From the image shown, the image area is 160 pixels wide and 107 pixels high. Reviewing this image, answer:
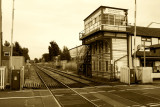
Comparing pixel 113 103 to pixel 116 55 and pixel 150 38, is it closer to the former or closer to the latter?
pixel 116 55

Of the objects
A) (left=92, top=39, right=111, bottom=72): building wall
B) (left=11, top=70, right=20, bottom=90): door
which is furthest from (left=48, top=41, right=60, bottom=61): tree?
(left=11, top=70, right=20, bottom=90): door

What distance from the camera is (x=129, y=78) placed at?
681 inches

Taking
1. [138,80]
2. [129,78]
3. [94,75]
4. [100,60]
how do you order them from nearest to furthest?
[129,78], [138,80], [100,60], [94,75]

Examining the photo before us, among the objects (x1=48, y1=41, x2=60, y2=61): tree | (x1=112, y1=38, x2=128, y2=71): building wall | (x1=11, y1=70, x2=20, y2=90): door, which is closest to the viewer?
(x1=11, y1=70, x2=20, y2=90): door

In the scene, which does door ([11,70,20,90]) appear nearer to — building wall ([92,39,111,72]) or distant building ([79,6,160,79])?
→ distant building ([79,6,160,79])

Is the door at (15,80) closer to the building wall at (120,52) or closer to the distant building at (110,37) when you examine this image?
the distant building at (110,37)

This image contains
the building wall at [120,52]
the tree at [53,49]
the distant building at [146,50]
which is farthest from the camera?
the tree at [53,49]

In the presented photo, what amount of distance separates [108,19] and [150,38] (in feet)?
24.4

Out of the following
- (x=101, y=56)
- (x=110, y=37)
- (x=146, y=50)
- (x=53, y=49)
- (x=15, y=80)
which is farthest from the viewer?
(x=53, y=49)

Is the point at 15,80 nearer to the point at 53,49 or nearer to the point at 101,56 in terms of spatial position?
the point at 101,56

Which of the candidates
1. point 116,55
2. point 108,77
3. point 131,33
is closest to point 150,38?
point 131,33

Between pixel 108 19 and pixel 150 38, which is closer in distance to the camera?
pixel 108 19

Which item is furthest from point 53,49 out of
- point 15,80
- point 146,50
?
point 15,80

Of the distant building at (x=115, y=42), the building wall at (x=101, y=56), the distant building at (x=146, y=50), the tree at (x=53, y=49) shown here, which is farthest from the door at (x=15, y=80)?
the tree at (x=53, y=49)
